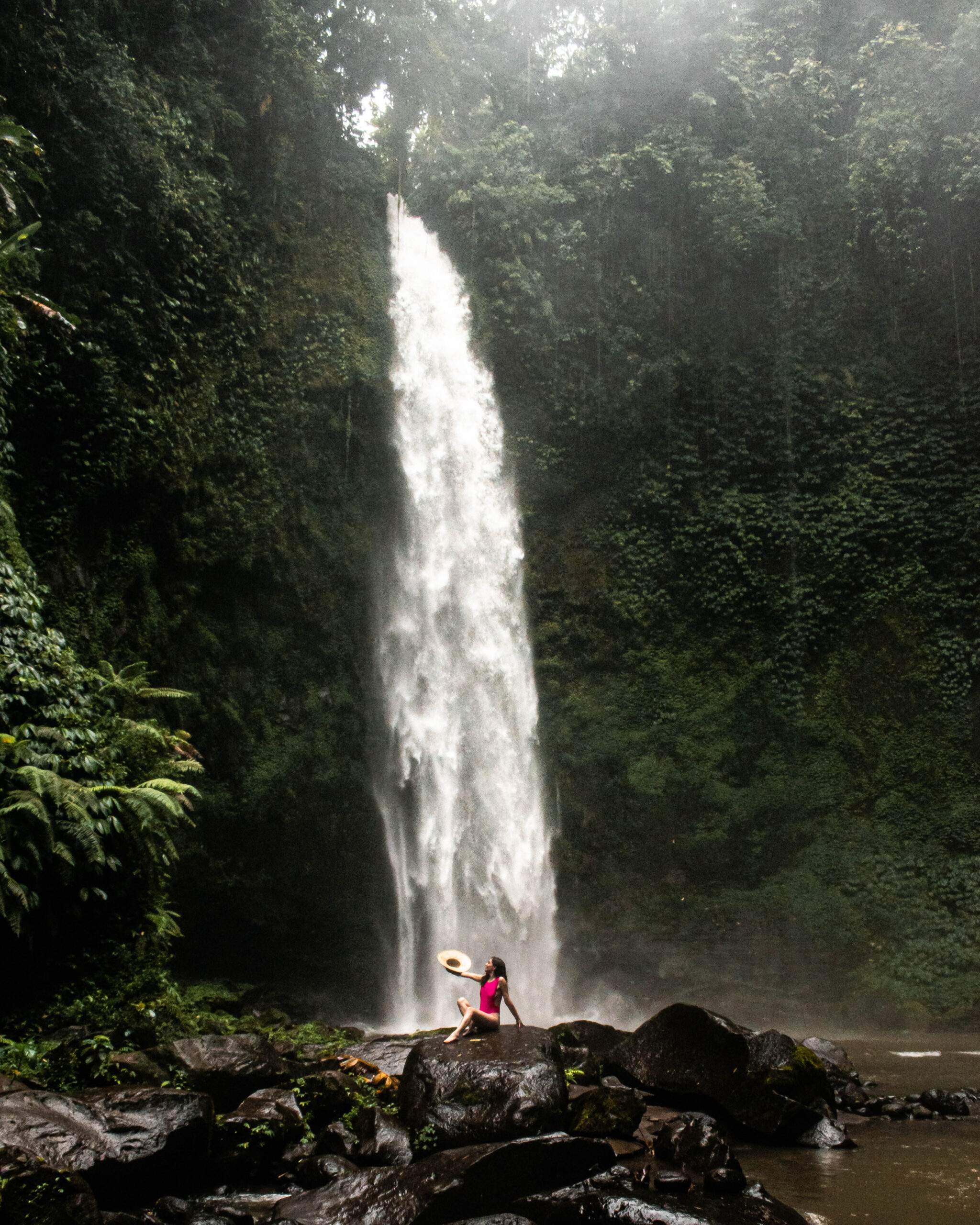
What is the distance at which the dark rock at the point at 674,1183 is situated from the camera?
5121mm

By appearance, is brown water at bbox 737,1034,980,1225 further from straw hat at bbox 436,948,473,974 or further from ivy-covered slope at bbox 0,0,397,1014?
ivy-covered slope at bbox 0,0,397,1014

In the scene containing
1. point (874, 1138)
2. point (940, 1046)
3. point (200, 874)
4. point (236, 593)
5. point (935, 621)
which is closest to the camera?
point (874, 1138)

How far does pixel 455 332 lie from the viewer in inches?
632

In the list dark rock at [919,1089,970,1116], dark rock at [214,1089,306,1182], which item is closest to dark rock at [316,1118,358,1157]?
dark rock at [214,1089,306,1182]

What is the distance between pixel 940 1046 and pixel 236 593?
10695 mm

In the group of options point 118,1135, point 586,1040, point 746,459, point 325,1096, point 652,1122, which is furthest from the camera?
point 746,459

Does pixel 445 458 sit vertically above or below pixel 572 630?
above

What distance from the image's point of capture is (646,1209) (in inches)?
179

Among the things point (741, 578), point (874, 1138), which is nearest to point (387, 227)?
point (741, 578)

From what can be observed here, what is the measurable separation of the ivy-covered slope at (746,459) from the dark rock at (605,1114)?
712 cm

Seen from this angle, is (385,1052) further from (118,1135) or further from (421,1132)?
(118,1135)

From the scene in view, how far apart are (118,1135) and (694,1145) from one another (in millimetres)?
3377

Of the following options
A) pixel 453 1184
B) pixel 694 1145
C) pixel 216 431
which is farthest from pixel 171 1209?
pixel 216 431

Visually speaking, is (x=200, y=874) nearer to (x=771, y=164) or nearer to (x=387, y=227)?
(x=387, y=227)
